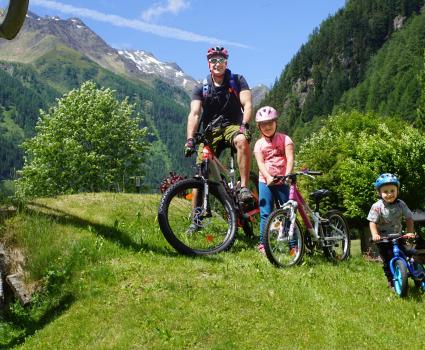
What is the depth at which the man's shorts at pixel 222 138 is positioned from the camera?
10.1 m

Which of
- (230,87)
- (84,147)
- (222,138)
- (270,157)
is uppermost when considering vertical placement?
(84,147)

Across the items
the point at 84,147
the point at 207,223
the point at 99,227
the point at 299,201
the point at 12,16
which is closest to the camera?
the point at 12,16

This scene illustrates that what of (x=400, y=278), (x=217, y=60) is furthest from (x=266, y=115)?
(x=400, y=278)

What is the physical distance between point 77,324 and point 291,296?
294 cm

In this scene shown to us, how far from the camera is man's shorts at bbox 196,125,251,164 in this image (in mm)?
10059

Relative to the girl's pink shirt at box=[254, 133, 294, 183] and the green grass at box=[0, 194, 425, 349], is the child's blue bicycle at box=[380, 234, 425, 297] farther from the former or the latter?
the girl's pink shirt at box=[254, 133, 294, 183]

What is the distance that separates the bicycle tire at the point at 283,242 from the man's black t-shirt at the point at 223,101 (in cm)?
233

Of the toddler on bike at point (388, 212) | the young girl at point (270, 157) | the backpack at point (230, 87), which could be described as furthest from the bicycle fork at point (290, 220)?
the backpack at point (230, 87)

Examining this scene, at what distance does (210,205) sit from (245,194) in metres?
0.72

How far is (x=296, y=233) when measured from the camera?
29.8ft

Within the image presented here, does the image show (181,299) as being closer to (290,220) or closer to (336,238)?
(290,220)

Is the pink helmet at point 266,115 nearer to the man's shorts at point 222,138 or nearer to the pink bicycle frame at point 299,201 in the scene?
the man's shorts at point 222,138

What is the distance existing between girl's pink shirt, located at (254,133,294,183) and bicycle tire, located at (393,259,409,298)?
100 inches

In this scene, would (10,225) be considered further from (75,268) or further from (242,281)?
(242,281)
